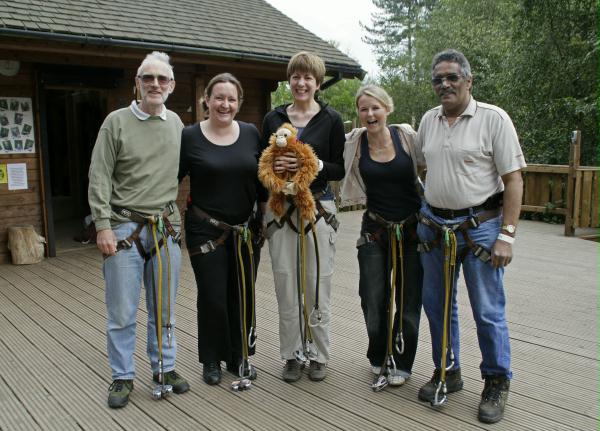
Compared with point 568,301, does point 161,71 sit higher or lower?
higher

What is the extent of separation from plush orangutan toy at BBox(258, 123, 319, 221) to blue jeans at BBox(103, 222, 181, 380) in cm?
65

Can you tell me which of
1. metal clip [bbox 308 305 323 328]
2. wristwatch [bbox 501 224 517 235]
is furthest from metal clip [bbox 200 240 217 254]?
wristwatch [bbox 501 224 517 235]

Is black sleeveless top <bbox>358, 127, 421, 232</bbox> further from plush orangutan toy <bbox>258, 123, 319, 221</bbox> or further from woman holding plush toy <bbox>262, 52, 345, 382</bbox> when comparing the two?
plush orangutan toy <bbox>258, 123, 319, 221</bbox>

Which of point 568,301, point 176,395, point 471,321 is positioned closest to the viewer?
point 176,395

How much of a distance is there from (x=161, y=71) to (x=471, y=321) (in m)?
3.02

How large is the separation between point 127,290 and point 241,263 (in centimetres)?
64

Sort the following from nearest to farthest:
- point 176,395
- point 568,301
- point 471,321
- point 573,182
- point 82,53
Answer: point 176,395 < point 471,321 < point 568,301 < point 82,53 < point 573,182

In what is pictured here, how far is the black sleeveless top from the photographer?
312 cm

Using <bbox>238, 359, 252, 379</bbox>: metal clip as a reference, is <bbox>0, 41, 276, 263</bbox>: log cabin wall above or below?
above

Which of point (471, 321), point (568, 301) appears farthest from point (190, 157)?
point (568, 301)

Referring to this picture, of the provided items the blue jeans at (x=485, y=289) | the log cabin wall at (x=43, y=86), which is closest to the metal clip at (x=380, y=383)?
the blue jeans at (x=485, y=289)

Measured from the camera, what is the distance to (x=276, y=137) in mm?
3109

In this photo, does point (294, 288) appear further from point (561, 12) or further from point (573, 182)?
point (561, 12)

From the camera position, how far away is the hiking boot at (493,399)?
2883 mm
